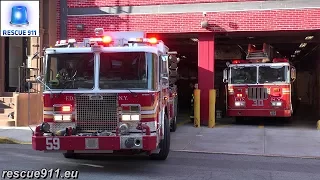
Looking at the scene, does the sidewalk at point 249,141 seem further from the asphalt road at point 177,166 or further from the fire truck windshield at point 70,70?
the fire truck windshield at point 70,70

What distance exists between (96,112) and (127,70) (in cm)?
98

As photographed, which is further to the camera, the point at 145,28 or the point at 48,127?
the point at 145,28

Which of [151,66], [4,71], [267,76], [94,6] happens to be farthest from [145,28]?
[151,66]

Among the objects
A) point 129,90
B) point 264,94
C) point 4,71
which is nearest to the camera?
point 129,90

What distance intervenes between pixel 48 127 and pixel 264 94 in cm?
1015

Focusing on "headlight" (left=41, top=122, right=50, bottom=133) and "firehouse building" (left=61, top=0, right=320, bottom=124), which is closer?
"headlight" (left=41, top=122, right=50, bottom=133)

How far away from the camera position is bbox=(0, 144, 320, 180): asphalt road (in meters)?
8.06

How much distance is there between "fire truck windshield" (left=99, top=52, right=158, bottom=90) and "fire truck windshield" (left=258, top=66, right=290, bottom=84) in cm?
904

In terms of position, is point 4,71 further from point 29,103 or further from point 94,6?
point 94,6

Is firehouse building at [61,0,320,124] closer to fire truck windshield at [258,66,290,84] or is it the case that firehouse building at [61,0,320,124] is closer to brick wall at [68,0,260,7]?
brick wall at [68,0,260,7]

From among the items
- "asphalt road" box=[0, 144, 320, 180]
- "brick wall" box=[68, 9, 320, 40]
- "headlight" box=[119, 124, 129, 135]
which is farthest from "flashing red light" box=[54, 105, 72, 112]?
"brick wall" box=[68, 9, 320, 40]

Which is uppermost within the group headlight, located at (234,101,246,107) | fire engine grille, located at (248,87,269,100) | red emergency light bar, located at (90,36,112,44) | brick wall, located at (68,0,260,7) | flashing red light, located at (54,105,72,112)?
brick wall, located at (68,0,260,7)

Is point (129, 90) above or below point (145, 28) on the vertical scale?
below

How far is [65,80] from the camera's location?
8.31m
